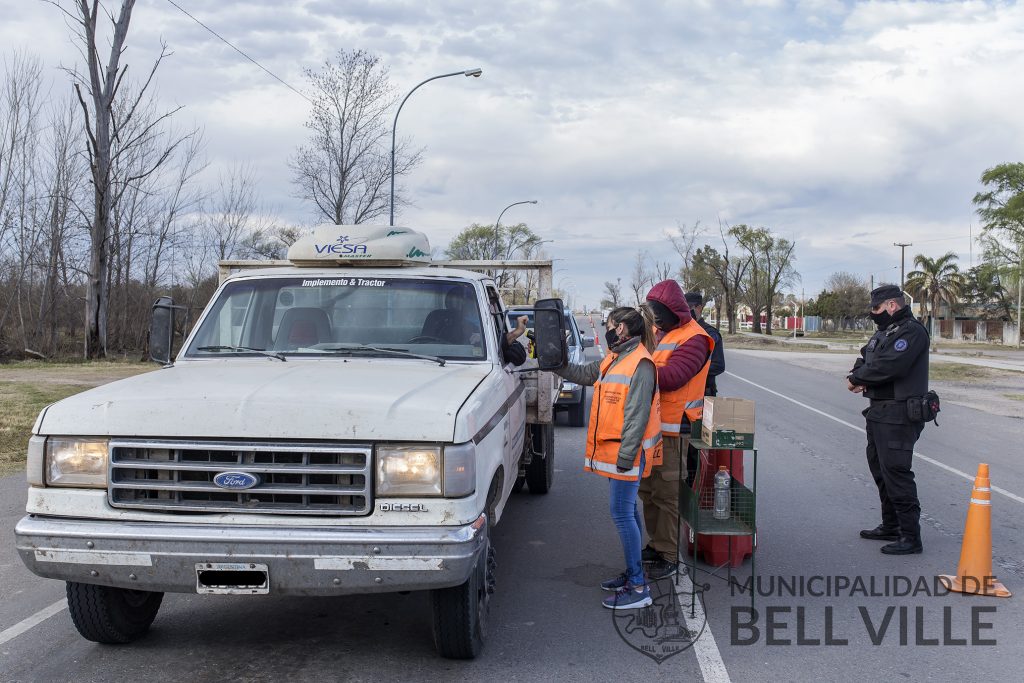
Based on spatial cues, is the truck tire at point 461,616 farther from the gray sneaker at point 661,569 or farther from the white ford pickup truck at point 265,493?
the gray sneaker at point 661,569

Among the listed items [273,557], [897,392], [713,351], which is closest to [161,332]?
[273,557]

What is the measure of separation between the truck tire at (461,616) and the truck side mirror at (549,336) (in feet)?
4.76

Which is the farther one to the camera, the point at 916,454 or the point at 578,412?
the point at 578,412

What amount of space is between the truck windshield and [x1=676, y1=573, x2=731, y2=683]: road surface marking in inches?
79.0

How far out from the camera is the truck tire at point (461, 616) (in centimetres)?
425

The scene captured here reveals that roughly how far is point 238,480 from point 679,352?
9.85ft

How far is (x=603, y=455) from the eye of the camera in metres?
5.25

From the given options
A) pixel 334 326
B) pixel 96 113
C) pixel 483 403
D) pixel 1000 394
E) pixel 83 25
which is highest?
pixel 83 25

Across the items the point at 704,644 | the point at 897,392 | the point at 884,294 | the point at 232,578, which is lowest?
the point at 704,644

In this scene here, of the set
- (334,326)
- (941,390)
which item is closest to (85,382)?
(334,326)

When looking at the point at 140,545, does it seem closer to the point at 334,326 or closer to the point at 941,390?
the point at 334,326

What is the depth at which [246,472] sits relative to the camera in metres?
3.91

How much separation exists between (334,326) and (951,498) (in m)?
6.37

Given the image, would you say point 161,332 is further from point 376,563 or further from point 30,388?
point 30,388
